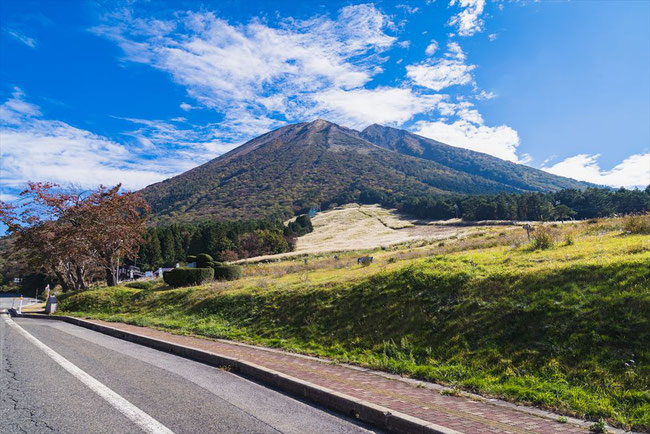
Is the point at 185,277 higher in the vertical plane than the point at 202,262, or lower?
lower

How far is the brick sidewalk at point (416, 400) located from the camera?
480 centimetres

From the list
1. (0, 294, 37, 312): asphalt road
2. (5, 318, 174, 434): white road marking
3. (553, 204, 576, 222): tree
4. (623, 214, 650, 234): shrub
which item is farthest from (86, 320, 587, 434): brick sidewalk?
(553, 204, 576, 222): tree

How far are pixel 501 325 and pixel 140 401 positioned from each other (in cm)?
745

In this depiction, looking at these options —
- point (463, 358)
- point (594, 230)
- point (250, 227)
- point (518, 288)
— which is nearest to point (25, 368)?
point (463, 358)

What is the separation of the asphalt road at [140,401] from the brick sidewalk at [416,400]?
2.56 ft

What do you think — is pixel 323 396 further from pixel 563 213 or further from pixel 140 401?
pixel 563 213

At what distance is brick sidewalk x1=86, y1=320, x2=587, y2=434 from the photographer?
480 centimetres

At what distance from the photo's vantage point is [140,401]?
5855 mm

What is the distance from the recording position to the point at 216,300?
60.0 feet

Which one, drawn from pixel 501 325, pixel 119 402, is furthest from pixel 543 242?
pixel 119 402

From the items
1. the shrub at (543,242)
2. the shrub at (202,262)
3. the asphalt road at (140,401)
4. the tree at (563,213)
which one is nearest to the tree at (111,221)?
the shrub at (202,262)

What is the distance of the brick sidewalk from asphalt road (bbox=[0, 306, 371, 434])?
2.56ft

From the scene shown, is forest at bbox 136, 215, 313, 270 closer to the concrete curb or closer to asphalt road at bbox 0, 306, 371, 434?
the concrete curb

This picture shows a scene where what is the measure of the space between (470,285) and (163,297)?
19657mm
